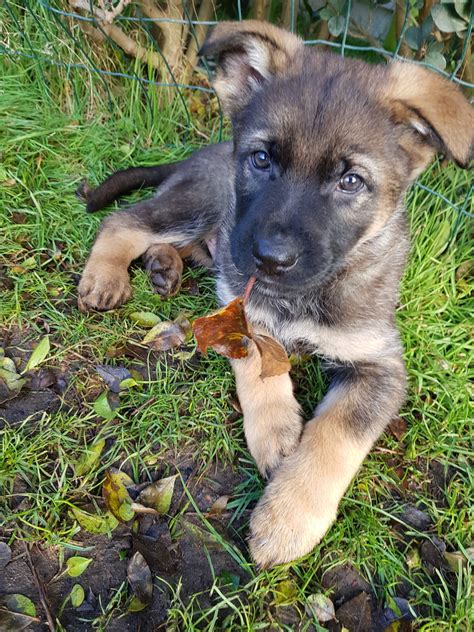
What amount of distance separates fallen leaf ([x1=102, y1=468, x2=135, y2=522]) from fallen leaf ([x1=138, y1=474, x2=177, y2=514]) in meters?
0.06

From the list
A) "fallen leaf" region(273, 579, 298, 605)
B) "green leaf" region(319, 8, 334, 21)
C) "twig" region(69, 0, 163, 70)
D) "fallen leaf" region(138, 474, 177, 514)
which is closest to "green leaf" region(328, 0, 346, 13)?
"green leaf" region(319, 8, 334, 21)

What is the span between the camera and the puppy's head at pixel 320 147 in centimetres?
213

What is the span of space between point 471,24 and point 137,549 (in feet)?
9.57

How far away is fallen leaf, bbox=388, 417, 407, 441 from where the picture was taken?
8.85ft

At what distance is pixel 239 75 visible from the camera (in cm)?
262

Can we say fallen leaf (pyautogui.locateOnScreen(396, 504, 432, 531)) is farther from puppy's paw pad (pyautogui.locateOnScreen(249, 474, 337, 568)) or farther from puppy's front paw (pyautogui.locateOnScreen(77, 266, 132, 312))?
puppy's front paw (pyautogui.locateOnScreen(77, 266, 132, 312))

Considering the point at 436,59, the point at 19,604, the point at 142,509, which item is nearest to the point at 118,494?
the point at 142,509

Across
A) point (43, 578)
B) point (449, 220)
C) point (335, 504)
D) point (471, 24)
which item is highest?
point (471, 24)

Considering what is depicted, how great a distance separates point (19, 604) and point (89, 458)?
607 millimetres

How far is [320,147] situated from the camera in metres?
2.13

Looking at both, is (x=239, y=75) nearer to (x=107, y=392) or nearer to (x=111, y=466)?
(x=107, y=392)

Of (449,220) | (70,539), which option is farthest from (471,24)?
(70,539)

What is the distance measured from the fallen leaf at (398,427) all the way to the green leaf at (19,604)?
1634mm

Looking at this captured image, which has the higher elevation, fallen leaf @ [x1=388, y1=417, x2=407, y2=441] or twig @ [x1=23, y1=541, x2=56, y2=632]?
fallen leaf @ [x1=388, y1=417, x2=407, y2=441]
